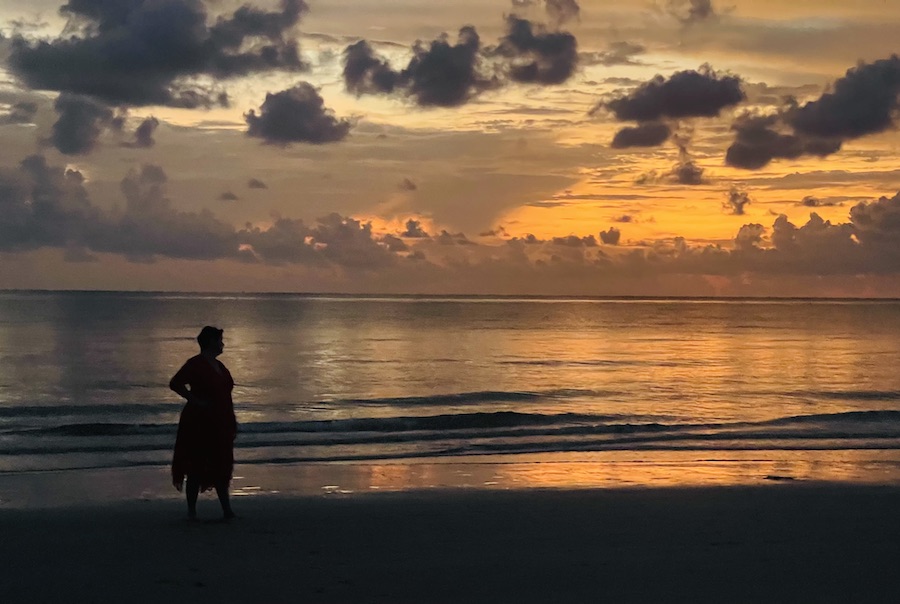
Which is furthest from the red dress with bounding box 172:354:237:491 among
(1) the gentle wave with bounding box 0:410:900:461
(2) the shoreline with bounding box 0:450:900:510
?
(1) the gentle wave with bounding box 0:410:900:461

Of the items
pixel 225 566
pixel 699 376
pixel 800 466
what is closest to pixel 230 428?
pixel 225 566

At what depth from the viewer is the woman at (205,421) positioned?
→ 347 inches

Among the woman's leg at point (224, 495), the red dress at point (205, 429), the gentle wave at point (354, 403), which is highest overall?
the red dress at point (205, 429)

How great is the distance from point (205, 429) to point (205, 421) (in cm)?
9

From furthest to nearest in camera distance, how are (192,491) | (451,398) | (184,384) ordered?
(451,398), (192,491), (184,384)

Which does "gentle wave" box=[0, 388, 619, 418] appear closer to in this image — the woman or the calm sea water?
the calm sea water

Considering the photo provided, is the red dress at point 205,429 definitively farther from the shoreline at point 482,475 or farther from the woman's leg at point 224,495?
the shoreline at point 482,475

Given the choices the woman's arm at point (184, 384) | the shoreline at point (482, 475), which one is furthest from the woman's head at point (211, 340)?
the shoreline at point (482, 475)

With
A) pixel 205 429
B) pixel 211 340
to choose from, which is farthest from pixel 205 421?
pixel 211 340

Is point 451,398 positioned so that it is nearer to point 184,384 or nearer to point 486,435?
point 486,435

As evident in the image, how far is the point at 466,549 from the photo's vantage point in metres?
8.77

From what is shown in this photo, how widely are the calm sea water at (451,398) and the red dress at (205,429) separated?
7104mm

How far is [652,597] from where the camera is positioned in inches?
282

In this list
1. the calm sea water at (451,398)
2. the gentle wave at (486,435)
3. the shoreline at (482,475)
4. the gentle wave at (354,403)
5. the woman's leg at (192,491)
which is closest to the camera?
the woman's leg at (192,491)
